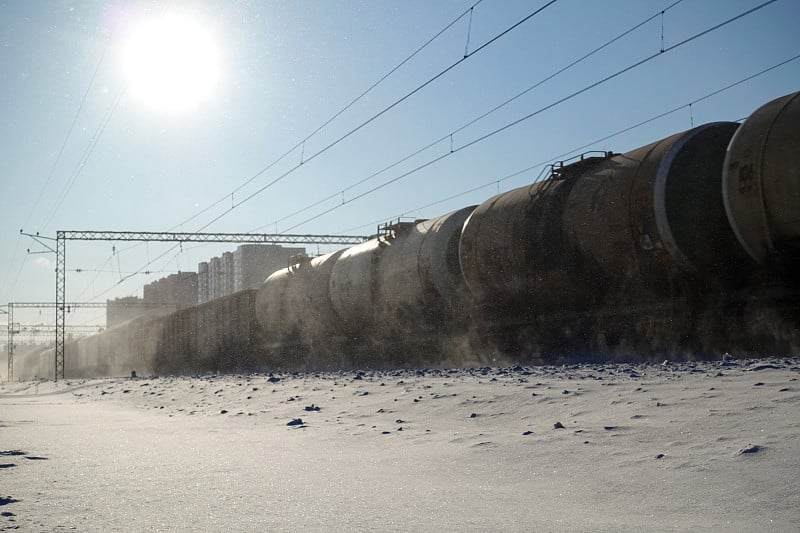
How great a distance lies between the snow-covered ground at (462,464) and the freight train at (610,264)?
7.01 ft

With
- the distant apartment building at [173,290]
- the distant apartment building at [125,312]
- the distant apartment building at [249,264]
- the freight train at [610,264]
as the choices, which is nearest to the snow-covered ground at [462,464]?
the freight train at [610,264]

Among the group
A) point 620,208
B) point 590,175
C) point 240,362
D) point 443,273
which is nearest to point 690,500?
point 620,208

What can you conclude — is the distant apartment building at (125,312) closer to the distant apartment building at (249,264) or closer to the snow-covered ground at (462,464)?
the distant apartment building at (249,264)

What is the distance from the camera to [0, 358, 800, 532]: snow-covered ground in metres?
2.85

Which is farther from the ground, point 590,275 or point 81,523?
point 590,275

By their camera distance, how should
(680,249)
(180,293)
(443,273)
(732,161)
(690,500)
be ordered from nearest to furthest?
(690,500) → (732,161) → (680,249) → (443,273) → (180,293)

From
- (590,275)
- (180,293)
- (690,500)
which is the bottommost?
(690,500)

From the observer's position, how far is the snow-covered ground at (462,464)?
2850mm

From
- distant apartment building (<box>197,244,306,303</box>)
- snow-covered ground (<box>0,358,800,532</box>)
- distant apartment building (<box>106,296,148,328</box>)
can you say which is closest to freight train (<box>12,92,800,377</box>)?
snow-covered ground (<box>0,358,800,532</box>)

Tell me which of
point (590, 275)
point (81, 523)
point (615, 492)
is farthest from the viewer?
point (590, 275)

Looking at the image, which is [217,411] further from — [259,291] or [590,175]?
[259,291]

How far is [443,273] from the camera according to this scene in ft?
50.5

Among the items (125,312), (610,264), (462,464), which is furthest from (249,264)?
(462,464)

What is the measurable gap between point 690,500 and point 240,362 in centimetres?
2629
